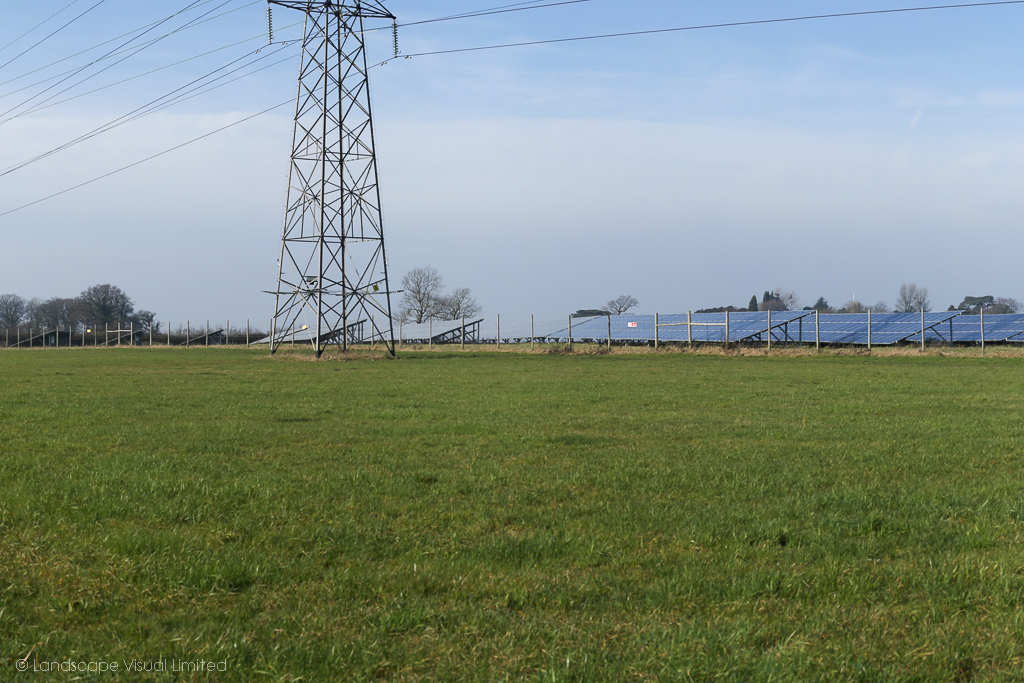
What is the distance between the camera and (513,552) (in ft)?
16.3

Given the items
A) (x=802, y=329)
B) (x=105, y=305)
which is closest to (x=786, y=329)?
(x=802, y=329)

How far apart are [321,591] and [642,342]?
163ft

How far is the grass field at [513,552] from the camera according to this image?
11.4 ft

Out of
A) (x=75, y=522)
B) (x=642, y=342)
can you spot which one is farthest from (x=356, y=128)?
(x=75, y=522)

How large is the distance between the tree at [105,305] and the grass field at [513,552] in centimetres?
11551

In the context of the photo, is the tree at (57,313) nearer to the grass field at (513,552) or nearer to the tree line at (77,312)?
the tree line at (77,312)

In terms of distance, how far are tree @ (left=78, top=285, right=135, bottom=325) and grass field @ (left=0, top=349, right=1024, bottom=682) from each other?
379 ft

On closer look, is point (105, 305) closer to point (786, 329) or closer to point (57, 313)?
point (57, 313)

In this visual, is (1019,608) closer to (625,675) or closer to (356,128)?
(625,675)

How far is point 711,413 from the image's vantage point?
42.3 ft

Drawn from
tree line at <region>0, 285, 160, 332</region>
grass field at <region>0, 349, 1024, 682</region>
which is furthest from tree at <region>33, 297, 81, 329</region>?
grass field at <region>0, 349, 1024, 682</region>

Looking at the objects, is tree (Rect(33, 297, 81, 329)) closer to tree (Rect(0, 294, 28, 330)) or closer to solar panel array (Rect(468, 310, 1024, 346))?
tree (Rect(0, 294, 28, 330))

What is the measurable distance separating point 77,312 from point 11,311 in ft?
41.4

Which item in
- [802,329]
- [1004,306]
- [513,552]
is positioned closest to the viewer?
[513,552]
